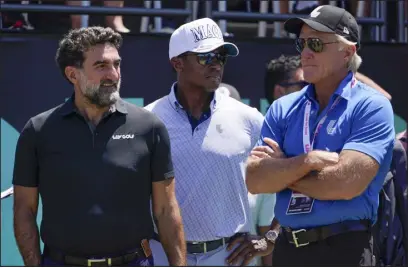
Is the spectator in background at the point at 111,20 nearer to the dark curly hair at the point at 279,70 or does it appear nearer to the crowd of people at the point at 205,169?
the dark curly hair at the point at 279,70

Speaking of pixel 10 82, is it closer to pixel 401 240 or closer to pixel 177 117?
pixel 177 117

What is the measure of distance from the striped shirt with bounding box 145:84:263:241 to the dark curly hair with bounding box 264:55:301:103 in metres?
1.56

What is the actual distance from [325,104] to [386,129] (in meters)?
0.35

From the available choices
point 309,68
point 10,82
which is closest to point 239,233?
point 309,68

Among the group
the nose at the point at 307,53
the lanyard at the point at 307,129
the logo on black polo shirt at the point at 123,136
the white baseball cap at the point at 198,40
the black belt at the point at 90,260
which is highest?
the nose at the point at 307,53

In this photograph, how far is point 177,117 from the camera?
19.3ft

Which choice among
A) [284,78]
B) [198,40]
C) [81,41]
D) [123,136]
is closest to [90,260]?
[123,136]

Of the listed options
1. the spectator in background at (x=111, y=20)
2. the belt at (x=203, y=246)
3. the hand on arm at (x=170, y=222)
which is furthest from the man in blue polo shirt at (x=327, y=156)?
the spectator in background at (x=111, y=20)

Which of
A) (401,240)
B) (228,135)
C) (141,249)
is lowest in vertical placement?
(401,240)

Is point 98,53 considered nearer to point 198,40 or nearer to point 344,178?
point 198,40

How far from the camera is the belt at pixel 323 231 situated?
16.0ft

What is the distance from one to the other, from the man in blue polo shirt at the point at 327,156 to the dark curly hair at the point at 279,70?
2115mm

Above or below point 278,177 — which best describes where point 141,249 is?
below

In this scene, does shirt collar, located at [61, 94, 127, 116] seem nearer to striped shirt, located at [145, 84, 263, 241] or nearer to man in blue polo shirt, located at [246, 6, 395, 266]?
striped shirt, located at [145, 84, 263, 241]
